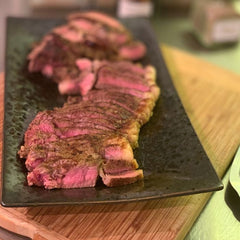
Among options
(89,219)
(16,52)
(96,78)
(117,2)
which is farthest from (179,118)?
(117,2)

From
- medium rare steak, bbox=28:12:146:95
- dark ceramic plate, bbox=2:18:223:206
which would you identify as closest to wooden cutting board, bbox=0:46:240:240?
dark ceramic plate, bbox=2:18:223:206

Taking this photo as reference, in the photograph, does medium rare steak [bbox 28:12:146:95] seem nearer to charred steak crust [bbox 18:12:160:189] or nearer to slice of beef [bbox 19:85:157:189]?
charred steak crust [bbox 18:12:160:189]

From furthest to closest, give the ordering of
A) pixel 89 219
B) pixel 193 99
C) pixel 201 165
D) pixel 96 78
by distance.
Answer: pixel 193 99 < pixel 96 78 < pixel 201 165 < pixel 89 219

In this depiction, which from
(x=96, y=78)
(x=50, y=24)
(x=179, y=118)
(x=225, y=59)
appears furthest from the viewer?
(x=225, y=59)

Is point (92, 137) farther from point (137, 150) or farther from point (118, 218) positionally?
→ point (118, 218)

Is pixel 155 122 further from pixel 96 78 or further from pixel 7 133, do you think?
pixel 7 133

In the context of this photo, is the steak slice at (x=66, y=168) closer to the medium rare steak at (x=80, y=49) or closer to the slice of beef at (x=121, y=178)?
the slice of beef at (x=121, y=178)
